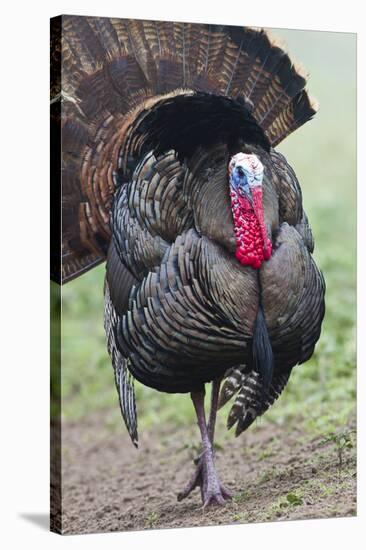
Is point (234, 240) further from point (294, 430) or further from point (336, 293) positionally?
point (336, 293)

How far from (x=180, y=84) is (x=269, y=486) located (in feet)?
8.23

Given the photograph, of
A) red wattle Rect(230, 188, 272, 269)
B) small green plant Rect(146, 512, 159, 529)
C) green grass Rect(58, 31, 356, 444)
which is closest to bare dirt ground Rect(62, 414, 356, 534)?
small green plant Rect(146, 512, 159, 529)

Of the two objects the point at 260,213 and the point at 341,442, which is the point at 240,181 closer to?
the point at 260,213

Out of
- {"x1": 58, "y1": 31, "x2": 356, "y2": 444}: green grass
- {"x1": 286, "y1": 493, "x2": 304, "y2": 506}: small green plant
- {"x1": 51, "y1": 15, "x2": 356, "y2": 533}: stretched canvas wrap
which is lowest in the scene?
{"x1": 58, "y1": 31, "x2": 356, "y2": 444}: green grass

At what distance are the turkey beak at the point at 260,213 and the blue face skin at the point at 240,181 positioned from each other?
1.6 inches

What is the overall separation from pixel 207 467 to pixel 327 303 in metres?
4.59

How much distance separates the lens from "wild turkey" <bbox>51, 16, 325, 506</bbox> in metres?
6.72

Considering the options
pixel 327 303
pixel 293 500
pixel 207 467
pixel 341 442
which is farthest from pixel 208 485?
pixel 327 303

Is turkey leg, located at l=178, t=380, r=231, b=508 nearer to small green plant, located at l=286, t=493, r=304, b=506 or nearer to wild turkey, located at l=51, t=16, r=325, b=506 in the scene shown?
wild turkey, located at l=51, t=16, r=325, b=506

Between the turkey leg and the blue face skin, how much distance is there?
118 cm

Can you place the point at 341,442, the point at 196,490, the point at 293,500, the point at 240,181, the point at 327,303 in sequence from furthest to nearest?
the point at 327,303, the point at 341,442, the point at 196,490, the point at 293,500, the point at 240,181

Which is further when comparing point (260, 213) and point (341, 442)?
point (341, 442)

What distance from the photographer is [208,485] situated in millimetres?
7176

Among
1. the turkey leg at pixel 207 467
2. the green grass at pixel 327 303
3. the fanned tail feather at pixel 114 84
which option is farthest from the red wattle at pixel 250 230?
the green grass at pixel 327 303
